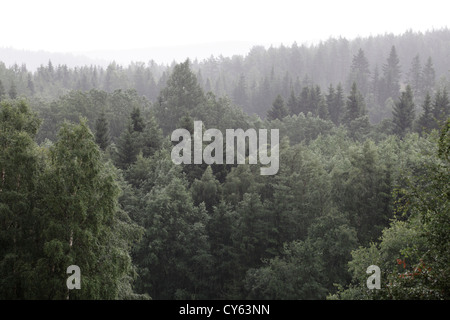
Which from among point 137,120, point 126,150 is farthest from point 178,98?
point 126,150

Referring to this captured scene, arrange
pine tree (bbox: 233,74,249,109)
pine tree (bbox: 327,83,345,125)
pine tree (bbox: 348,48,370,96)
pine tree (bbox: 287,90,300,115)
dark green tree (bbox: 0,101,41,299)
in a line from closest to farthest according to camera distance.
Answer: dark green tree (bbox: 0,101,41,299) < pine tree (bbox: 327,83,345,125) < pine tree (bbox: 287,90,300,115) < pine tree (bbox: 348,48,370,96) < pine tree (bbox: 233,74,249,109)

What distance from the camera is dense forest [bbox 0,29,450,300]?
1527 cm

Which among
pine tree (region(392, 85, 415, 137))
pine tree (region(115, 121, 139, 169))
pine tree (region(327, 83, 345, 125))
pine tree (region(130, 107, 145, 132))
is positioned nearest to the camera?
pine tree (region(115, 121, 139, 169))

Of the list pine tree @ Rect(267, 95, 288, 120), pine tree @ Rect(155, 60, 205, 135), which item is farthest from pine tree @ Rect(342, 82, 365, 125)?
pine tree @ Rect(155, 60, 205, 135)

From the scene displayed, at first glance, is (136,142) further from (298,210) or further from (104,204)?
(104,204)

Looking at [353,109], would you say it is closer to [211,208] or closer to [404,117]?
[404,117]

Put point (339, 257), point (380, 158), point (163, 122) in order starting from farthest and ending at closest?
point (163, 122) → point (380, 158) → point (339, 257)

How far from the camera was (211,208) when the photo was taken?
39844 mm

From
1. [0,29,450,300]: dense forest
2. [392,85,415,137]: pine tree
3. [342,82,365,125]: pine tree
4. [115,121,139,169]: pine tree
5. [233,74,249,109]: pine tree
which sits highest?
[233,74,249,109]: pine tree

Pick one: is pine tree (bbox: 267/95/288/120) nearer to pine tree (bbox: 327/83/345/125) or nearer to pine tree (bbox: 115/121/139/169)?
pine tree (bbox: 327/83/345/125)

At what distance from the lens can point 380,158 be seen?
37500 millimetres

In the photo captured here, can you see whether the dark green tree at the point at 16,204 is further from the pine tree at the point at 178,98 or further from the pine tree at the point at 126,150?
the pine tree at the point at 178,98
